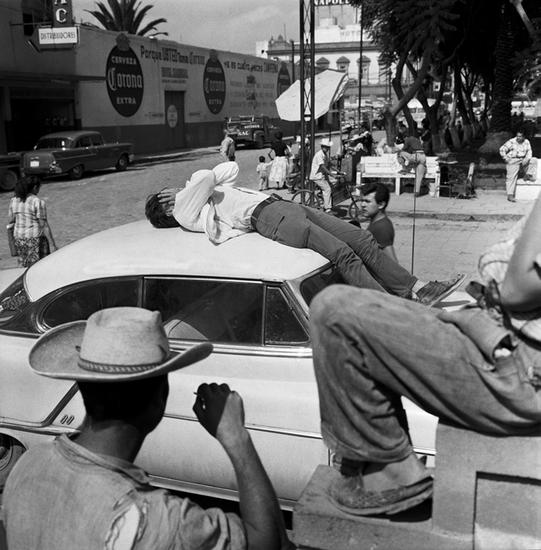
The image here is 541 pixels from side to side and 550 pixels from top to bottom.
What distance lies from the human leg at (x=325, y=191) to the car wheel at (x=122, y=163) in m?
13.4

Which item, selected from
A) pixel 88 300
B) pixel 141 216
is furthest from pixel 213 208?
pixel 141 216

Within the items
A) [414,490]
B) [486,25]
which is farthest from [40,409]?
[486,25]

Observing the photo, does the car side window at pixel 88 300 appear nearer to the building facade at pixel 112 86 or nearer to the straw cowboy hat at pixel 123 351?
the straw cowboy hat at pixel 123 351

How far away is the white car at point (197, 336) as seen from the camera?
3.46 m

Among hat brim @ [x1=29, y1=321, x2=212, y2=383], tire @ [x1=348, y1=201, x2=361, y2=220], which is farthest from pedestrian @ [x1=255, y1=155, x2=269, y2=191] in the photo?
hat brim @ [x1=29, y1=321, x2=212, y2=383]

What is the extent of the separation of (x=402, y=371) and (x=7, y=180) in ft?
71.6

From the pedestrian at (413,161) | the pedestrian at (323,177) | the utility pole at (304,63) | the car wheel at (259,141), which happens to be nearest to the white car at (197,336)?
the utility pole at (304,63)

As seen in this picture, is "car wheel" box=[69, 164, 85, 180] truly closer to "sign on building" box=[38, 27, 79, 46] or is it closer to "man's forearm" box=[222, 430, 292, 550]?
"sign on building" box=[38, 27, 79, 46]

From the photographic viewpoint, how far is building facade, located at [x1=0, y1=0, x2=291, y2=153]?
2788cm

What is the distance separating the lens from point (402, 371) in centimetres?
186

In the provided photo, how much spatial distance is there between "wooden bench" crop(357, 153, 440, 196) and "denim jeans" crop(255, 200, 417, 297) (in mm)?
13891

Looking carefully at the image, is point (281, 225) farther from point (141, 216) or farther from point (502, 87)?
point (502, 87)

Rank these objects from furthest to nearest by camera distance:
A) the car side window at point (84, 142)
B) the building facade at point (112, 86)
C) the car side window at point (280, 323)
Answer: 1. the building facade at point (112, 86)
2. the car side window at point (84, 142)
3. the car side window at point (280, 323)

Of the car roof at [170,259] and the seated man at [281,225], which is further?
the seated man at [281,225]
